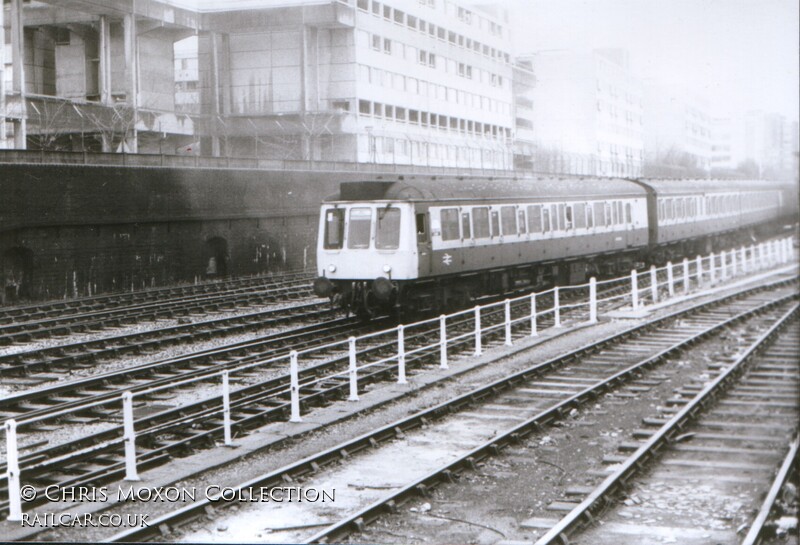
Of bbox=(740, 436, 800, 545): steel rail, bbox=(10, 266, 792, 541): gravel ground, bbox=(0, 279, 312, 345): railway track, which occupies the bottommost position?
bbox=(740, 436, 800, 545): steel rail

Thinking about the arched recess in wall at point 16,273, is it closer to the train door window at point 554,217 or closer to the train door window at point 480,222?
the train door window at point 480,222

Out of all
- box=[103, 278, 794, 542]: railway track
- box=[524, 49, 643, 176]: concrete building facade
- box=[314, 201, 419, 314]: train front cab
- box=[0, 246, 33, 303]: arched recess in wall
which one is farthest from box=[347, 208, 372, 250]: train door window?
box=[0, 246, 33, 303]: arched recess in wall

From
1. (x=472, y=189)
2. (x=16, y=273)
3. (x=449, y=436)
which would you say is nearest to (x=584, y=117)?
(x=472, y=189)

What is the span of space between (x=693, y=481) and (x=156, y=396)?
24.7 ft

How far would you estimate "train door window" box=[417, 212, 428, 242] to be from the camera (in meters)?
20.4

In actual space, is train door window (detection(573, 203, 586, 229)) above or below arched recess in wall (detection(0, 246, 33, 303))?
above

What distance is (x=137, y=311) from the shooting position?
967 inches

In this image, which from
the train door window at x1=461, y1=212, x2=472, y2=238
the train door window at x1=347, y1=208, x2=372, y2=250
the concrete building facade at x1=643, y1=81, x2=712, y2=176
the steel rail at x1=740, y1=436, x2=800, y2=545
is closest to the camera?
the steel rail at x1=740, y1=436, x2=800, y2=545

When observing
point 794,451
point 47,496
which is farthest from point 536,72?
point 47,496

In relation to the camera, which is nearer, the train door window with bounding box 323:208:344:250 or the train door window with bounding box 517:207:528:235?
the train door window with bounding box 323:208:344:250

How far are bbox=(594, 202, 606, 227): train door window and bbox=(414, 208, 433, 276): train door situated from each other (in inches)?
409

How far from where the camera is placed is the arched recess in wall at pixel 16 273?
26.6 metres

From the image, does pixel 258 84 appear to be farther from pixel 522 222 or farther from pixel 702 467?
pixel 702 467

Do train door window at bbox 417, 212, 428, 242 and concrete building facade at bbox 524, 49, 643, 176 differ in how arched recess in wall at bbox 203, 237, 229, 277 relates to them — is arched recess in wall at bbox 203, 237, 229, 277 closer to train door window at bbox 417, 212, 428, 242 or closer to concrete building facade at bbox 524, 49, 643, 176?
concrete building facade at bbox 524, 49, 643, 176
